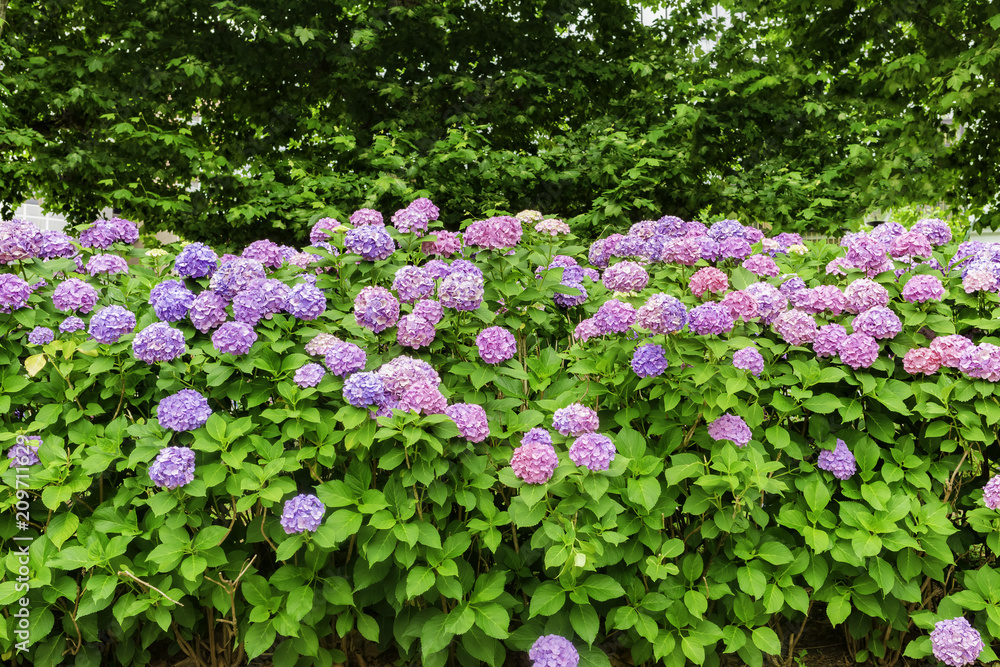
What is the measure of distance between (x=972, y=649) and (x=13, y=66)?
400 inches

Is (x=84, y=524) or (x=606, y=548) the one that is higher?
(x=606, y=548)

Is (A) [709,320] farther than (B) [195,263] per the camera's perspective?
No

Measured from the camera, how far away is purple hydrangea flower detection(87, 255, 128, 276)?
3.05 meters

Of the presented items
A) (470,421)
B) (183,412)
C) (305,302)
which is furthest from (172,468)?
(470,421)

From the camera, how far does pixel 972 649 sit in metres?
2.30

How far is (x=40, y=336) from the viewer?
2611 mm

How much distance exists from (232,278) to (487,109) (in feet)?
20.2

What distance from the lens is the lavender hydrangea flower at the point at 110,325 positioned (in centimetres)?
250

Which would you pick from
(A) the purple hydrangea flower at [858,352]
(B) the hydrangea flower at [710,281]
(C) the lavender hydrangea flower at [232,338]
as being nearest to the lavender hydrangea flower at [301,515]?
(C) the lavender hydrangea flower at [232,338]

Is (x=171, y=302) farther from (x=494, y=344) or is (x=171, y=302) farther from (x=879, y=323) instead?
(x=879, y=323)

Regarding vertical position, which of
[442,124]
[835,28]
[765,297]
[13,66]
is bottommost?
[13,66]

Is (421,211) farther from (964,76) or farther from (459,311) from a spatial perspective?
(964,76)

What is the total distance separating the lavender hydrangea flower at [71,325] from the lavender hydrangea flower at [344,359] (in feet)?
3.37

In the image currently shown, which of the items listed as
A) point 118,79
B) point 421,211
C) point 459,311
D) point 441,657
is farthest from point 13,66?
point 441,657
